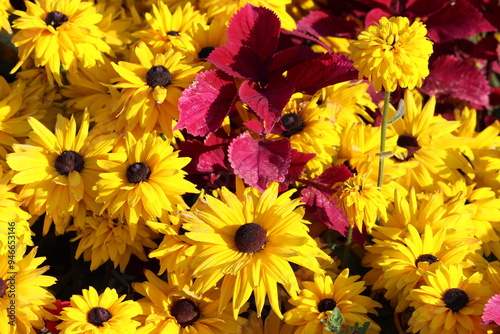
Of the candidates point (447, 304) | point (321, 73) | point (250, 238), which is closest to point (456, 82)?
point (321, 73)

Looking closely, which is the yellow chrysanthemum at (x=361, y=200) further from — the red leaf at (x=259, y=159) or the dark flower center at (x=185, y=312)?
the dark flower center at (x=185, y=312)

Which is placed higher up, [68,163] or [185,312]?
[68,163]

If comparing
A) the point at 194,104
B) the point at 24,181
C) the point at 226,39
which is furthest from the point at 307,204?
the point at 24,181

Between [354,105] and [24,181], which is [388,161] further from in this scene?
[24,181]

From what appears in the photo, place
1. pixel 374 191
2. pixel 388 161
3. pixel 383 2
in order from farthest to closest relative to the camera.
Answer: pixel 383 2, pixel 388 161, pixel 374 191

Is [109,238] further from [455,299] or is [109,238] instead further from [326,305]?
[455,299]

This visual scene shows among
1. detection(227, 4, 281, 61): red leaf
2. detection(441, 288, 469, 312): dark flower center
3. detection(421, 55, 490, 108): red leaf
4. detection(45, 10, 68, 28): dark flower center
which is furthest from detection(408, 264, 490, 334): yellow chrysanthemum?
detection(45, 10, 68, 28): dark flower center
